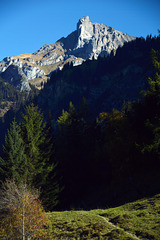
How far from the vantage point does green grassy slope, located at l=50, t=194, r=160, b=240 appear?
381 inches

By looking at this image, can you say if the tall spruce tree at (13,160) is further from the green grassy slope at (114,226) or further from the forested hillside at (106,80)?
the forested hillside at (106,80)

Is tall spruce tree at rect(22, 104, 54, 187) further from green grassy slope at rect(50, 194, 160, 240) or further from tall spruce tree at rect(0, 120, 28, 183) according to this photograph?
green grassy slope at rect(50, 194, 160, 240)

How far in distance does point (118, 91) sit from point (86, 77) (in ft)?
122

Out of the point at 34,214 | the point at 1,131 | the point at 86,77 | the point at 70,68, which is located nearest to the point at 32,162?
the point at 34,214

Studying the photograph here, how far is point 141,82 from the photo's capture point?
10775 cm

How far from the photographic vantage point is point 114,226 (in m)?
11.3

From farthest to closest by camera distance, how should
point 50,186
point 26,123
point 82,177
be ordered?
point 82,177 < point 26,123 < point 50,186

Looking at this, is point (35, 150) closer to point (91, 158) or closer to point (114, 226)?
point (91, 158)

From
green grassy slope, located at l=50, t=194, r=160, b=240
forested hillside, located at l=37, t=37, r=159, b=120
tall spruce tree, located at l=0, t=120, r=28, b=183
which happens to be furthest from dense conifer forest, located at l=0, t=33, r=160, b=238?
forested hillside, located at l=37, t=37, r=159, b=120

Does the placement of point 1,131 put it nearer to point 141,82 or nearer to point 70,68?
point 70,68

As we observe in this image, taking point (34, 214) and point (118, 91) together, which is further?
point (118, 91)

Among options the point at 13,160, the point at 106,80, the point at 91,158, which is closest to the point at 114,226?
the point at 13,160

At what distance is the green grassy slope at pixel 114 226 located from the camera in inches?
381

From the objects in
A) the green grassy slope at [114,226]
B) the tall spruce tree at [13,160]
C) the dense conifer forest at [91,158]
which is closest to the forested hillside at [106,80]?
the dense conifer forest at [91,158]
